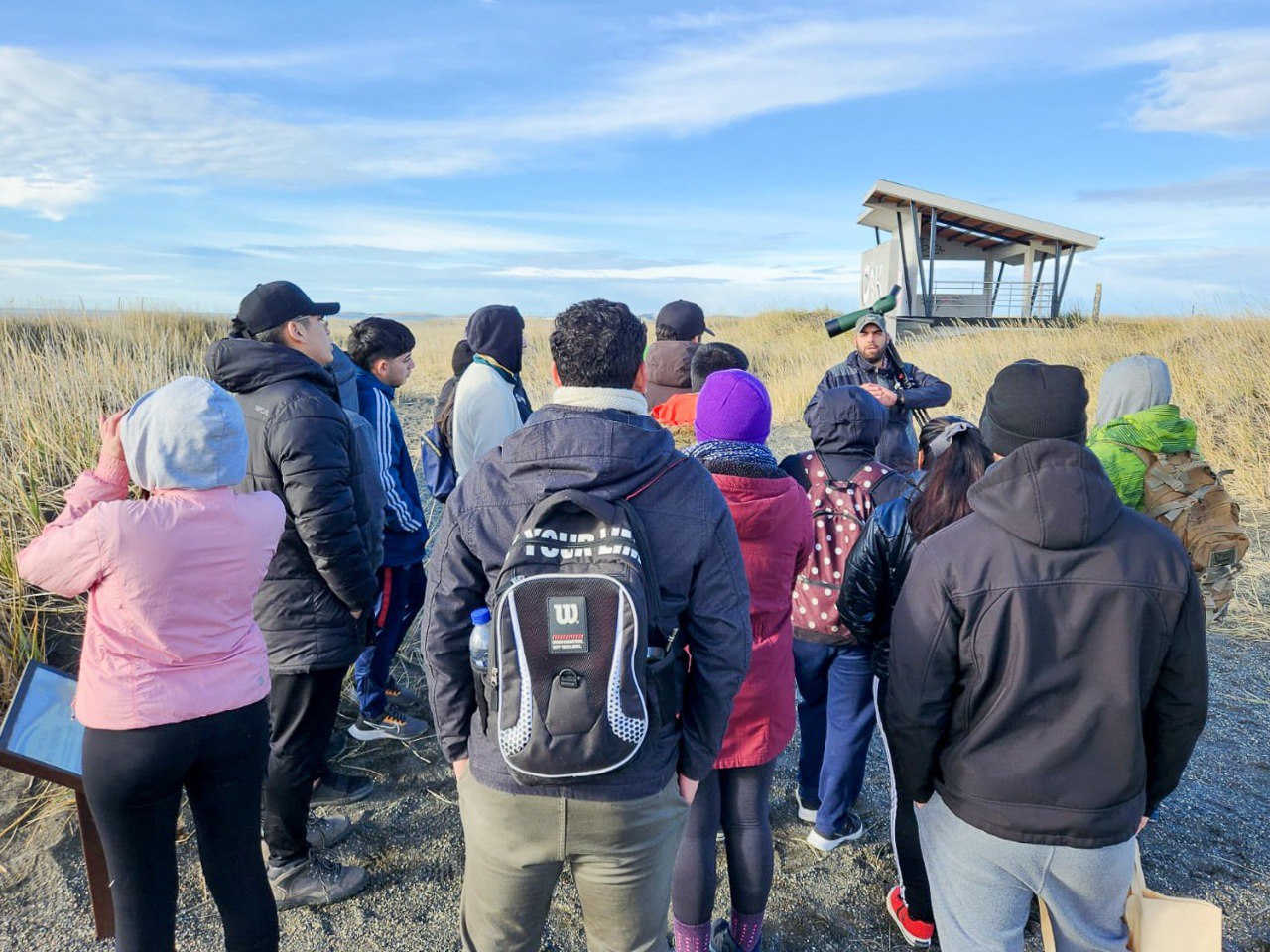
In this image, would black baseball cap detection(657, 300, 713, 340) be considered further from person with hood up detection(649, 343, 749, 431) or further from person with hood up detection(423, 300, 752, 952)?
person with hood up detection(423, 300, 752, 952)

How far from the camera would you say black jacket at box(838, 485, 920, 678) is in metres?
2.33

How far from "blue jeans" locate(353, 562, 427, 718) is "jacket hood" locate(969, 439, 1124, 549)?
9.13ft

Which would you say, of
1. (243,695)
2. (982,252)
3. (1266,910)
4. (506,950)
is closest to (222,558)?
(243,695)

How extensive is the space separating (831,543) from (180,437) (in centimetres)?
199

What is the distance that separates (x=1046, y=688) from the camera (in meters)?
1.69

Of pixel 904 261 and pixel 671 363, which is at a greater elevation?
pixel 904 261

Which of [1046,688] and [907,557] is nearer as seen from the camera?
[1046,688]

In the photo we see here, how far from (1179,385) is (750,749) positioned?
35.1ft

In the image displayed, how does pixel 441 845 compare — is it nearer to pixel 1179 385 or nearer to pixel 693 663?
pixel 693 663

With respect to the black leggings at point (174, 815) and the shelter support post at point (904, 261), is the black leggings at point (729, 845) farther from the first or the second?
the shelter support post at point (904, 261)

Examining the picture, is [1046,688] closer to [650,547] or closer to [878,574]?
[878,574]

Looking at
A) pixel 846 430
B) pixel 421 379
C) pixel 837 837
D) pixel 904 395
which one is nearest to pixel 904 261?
pixel 421 379

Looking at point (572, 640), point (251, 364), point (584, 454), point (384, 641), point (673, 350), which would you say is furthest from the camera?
point (673, 350)

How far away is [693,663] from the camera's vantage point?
1.76 meters
